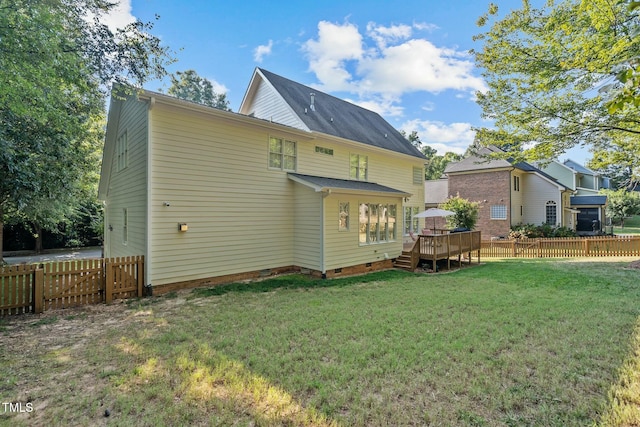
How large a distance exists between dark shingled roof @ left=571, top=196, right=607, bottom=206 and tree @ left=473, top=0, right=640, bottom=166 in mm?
18701

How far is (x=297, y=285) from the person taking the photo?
906cm

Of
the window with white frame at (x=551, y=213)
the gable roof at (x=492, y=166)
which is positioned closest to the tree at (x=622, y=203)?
the window with white frame at (x=551, y=213)

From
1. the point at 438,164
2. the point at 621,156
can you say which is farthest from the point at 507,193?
the point at 438,164

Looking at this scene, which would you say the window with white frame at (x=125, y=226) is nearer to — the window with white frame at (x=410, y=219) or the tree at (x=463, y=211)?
the window with white frame at (x=410, y=219)

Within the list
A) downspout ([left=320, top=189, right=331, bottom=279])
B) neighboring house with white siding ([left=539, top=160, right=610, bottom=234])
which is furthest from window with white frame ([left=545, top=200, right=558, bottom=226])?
downspout ([left=320, top=189, right=331, bottom=279])

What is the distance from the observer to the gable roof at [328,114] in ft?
41.7

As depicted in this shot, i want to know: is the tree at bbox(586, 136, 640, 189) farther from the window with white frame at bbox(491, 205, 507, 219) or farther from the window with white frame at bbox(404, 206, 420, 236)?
the window with white frame at bbox(491, 205, 507, 219)

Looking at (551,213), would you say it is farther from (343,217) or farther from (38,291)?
(38,291)

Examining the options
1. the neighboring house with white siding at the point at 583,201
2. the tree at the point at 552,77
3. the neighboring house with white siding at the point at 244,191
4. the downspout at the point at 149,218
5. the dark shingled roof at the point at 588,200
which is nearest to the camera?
the tree at the point at 552,77

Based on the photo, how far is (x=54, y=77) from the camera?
657 centimetres

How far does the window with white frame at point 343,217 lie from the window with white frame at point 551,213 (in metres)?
20.6

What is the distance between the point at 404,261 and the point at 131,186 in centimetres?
1073

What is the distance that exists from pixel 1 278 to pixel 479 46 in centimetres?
1462

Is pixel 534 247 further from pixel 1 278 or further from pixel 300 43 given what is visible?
pixel 1 278
